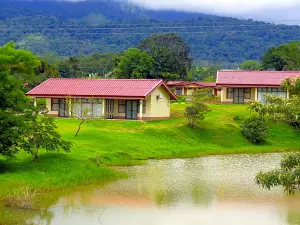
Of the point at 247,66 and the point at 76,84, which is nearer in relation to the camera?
the point at 76,84

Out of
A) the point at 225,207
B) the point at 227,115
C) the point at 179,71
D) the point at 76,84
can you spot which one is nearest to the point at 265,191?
the point at 225,207

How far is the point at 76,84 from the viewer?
188 feet

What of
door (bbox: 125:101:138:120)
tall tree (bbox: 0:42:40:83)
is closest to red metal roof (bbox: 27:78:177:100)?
door (bbox: 125:101:138:120)

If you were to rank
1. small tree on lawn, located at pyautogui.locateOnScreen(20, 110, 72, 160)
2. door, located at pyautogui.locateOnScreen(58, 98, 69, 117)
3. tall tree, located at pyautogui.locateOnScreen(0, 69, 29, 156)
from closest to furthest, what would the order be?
tall tree, located at pyautogui.locateOnScreen(0, 69, 29, 156)
small tree on lawn, located at pyautogui.locateOnScreen(20, 110, 72, 160)
door, located at pyautogui.locateOnScreen(58, 98, 69, 117)

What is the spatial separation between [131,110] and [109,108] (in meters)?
1.93

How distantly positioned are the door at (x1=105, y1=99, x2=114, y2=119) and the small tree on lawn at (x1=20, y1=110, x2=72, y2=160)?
884 inches

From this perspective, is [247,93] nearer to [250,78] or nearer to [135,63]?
[250,78]

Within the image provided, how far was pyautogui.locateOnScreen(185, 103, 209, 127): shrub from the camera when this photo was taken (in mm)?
50344

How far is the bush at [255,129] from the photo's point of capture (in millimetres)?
49469

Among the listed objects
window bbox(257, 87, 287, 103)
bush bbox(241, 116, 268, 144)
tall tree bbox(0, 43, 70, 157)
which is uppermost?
tall tree bbox(0, 43, 70, 157)

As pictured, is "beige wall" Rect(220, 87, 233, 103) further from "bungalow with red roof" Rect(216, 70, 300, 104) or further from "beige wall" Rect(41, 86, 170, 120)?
"beige wall" Rect(41, 86, 170, 120)

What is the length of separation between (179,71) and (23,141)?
171 ft

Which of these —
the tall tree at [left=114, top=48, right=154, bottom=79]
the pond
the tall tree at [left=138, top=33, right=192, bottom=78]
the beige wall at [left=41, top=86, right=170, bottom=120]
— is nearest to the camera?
the pond

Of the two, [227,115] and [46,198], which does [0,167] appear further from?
[227,115]
